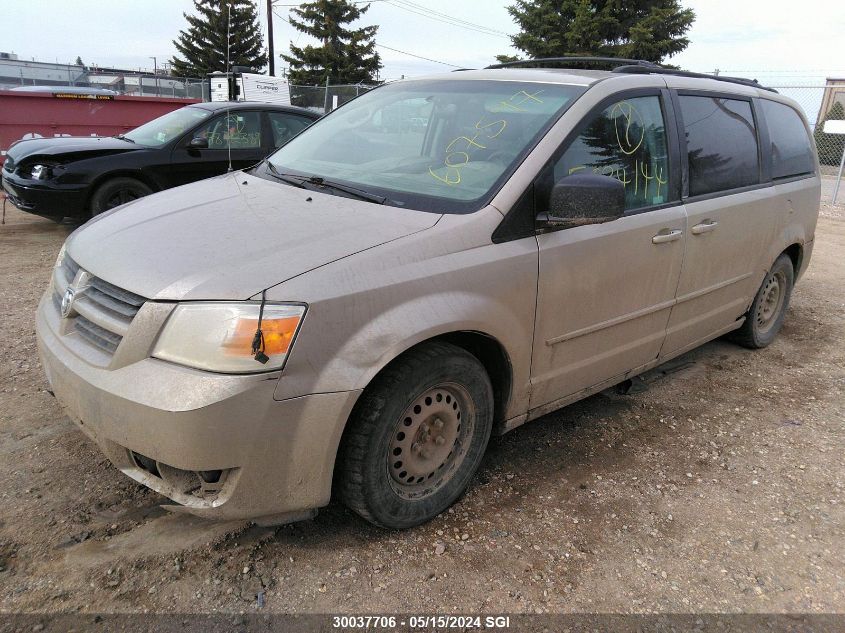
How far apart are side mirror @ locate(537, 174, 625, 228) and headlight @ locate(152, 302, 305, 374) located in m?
1.19

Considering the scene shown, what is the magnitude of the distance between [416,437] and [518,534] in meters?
0.60

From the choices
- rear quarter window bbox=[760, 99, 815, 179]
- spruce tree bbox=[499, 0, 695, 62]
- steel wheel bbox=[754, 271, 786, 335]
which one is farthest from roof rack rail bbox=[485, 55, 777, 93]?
spruce tree bbox=[499, 0, 695, 62]

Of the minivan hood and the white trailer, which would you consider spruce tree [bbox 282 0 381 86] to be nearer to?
the white trailer

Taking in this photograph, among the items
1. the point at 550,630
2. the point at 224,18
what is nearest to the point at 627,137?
the point at 550,630

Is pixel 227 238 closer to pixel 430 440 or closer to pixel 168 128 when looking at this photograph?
pixel 430 440

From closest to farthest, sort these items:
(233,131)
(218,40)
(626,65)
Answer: (626,65) → (233,131) → (218,40)

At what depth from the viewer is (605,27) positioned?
1125 inches

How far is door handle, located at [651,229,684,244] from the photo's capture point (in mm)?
3254

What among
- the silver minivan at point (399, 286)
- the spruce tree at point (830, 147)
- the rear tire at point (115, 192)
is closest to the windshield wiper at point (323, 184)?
the silver minivan at point (399, 286)

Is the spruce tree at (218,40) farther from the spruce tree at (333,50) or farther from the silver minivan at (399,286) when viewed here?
the silver minivan at (399,286)

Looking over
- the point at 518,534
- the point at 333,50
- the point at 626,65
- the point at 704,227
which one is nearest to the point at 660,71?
the point at 626,65

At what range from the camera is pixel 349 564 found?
2.43 m

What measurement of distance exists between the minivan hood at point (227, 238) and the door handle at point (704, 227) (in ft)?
5.62

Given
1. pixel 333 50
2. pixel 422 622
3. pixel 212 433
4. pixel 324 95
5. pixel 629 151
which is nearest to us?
pixel 212 433
